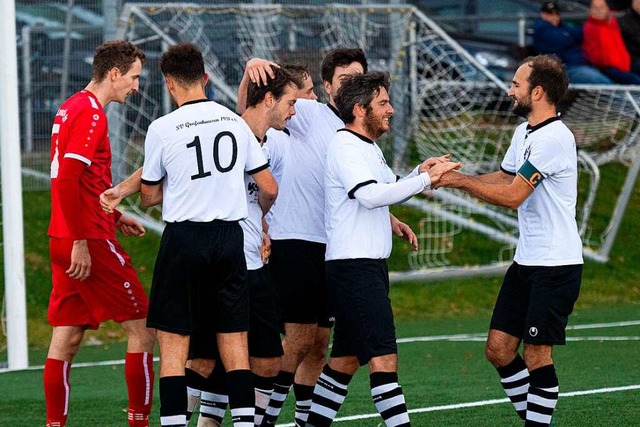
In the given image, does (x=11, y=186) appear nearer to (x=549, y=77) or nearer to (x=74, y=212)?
(x=74, y=212)

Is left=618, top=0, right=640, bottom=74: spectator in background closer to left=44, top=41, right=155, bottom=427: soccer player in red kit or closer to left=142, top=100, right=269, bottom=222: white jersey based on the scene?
left=44, top=41, right=155, bottom=427: soccer player in red kit

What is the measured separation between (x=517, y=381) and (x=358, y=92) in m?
1.91

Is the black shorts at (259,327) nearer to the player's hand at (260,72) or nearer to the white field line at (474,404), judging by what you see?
the player's hand at (260,72)

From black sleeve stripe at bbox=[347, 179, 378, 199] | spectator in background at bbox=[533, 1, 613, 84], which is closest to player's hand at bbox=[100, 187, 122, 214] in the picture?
black sleeve stripe at bbox=[347, 179, 378, 199]

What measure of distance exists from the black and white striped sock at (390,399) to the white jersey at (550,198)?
3.55 ft

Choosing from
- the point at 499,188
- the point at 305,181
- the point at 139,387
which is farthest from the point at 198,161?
the point at 499,188

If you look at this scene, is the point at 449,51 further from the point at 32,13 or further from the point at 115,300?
the point at 115,300

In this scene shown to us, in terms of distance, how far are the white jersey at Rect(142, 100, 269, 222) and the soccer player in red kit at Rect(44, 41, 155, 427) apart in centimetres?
80

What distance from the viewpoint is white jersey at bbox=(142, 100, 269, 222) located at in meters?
6.62

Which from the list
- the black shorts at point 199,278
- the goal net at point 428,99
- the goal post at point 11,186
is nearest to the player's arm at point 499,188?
the black shorts at point 199,278

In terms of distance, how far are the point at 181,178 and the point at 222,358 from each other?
3.18 feet

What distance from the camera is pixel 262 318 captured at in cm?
717

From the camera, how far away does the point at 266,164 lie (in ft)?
22.7

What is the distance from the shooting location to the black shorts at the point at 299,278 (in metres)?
7.59
